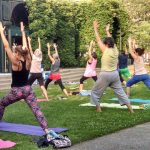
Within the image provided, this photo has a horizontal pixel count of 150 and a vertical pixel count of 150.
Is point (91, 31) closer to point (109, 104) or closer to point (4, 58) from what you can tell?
point (4, 58)

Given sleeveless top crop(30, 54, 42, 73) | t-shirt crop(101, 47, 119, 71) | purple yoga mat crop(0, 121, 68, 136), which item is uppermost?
t-shirt crop(101, 47, 119, 71)

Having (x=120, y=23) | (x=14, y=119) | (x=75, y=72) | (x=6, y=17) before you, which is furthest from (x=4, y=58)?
(x=14, y=119)

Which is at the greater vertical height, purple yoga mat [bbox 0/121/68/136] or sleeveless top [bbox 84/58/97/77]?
sleeveless top [bbox 84/58/97/77]

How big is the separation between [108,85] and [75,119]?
1.34 metres

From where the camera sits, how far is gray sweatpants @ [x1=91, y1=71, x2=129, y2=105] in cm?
1116

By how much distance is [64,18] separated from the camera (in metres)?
31.1

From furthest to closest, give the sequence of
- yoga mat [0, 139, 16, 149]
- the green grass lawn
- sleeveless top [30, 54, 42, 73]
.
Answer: sleeveless top [30, 54, 42, 73], the green grass lawn, yoga mat [0, 139, 16, 149]

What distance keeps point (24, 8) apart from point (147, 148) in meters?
22.4

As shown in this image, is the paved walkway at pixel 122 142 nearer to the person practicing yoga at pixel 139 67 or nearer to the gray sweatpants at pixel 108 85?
the gray sweatpants at pixel 108 85

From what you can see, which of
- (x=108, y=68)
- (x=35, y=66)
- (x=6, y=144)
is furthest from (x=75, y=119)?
(x=35, y=66)

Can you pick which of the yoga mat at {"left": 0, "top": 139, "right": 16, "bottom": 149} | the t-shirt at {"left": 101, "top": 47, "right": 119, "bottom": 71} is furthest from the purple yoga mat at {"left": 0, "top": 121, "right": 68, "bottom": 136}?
the t-shirt at {"left": 101, "top": 47, "right": 119, "bottom": 71}

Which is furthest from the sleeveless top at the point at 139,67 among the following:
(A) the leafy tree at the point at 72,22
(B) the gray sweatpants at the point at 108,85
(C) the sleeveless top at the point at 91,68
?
(A) the leafy tree at the point at 72,22

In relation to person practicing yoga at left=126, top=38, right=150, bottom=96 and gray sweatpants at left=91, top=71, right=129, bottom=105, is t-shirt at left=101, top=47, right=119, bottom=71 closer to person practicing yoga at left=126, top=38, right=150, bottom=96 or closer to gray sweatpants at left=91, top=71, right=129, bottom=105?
gray sweatpants at left=91, top=71, right=129, bottom=105

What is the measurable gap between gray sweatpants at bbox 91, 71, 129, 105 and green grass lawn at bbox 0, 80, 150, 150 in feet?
1.17
